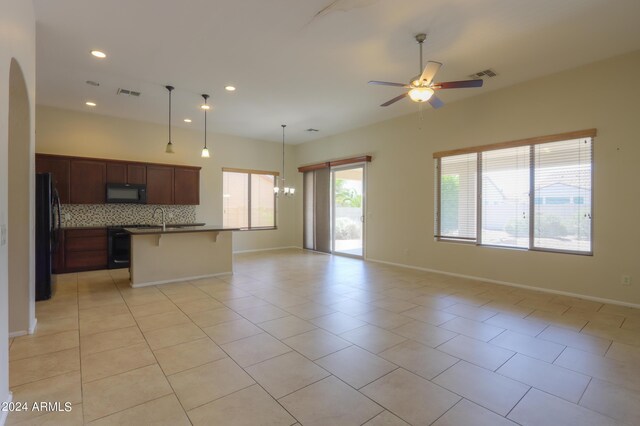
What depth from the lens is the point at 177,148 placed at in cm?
753

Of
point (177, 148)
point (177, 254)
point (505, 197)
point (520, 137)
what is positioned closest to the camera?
point (520, 137)

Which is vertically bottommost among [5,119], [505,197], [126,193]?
[505,197]

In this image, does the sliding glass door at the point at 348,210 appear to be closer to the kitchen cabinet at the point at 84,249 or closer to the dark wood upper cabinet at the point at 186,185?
the dark wood upper cabinet at the point at 186,185

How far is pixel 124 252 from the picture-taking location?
6.36 metres

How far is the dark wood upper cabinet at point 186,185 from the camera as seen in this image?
7266 mm

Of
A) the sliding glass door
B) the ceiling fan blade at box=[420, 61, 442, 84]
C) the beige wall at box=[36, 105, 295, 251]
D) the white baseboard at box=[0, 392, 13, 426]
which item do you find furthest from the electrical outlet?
the sliding glass door

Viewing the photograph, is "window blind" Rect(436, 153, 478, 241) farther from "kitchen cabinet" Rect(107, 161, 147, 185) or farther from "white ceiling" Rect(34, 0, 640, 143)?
"kitchen cabinet" Rect(107, 161, 147, 185)

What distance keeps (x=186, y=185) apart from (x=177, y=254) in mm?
2586

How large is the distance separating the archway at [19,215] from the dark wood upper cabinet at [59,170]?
11.4 ft

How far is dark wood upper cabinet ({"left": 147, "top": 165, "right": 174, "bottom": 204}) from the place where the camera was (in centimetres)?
691

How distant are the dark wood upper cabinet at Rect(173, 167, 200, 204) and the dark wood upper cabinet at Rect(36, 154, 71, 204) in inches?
76.2

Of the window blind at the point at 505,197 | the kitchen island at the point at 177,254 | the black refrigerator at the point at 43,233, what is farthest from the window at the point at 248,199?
the window blind at the point at 505,197

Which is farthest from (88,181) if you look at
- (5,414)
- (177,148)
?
(5,414)

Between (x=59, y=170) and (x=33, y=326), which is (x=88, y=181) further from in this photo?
(x=33, y=326)
